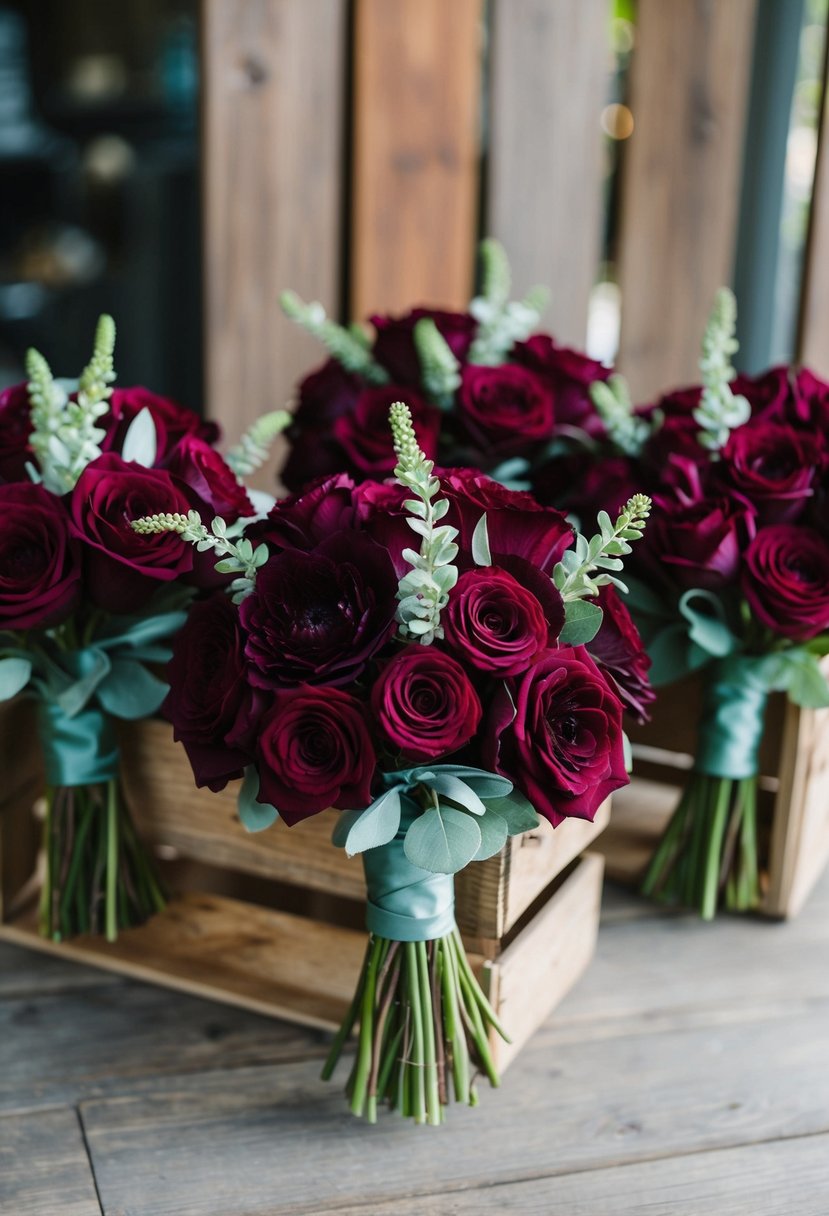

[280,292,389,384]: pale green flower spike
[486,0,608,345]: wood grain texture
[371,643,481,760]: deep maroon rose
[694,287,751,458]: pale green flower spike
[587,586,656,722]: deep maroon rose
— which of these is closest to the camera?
[371,643,481,760]: deep maroon rose

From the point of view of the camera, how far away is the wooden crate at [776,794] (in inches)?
41.5

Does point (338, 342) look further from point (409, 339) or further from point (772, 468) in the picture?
point (772, 468)

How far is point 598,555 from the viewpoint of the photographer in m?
0.73

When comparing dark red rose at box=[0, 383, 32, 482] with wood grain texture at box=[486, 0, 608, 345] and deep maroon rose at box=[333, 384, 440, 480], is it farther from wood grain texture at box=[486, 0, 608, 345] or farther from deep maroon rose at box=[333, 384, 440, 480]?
wood grain texture at box=[486, 0, 608, 345]

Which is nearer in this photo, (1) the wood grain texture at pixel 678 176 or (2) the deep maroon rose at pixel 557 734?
(2) the deep maroon rose at pixel 557 734

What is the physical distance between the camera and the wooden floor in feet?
2.60

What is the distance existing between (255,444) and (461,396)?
0.23 metres

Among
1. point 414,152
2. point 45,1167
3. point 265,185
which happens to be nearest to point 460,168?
point 414,152

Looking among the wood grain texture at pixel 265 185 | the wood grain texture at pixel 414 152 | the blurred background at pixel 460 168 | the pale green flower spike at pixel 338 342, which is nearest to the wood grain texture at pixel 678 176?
the blurred background at pixel 460 168

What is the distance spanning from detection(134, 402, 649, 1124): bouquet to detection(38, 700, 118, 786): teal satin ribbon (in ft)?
0.63

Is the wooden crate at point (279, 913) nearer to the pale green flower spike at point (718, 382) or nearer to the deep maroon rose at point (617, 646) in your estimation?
the deep maroon rose at point (617, 646)

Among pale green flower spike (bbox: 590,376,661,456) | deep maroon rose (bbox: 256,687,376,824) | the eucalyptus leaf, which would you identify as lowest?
the eucalyptus leaf

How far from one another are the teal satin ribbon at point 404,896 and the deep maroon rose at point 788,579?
353 mm

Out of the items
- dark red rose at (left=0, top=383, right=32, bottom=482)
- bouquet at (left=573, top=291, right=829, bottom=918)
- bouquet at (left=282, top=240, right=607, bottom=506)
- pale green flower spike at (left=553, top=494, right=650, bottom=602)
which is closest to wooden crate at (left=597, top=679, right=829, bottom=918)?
bouquet at (left=573, top=291, right=829, bottom=918)
